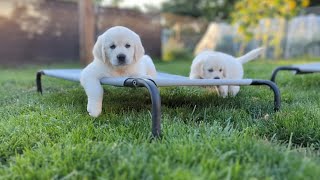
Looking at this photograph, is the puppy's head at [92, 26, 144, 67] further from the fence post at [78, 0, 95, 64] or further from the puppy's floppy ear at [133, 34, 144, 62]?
the fence post at [78, 0, 95, 64]

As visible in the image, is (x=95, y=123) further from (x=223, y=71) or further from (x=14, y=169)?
(x=223, y=71)

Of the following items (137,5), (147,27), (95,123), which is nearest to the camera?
(95,123)

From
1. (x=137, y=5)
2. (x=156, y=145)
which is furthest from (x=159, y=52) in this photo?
(x=156, y=145)

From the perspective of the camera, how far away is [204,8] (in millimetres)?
21359

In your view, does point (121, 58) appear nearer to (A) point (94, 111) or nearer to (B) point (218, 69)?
(A) point (94, 111)

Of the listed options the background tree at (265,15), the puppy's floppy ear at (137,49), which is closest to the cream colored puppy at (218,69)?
the puppy's floppy ear at (137,49)

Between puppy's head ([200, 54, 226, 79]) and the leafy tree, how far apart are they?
1758 centimetres

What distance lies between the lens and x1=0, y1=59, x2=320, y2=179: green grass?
4.69 feet

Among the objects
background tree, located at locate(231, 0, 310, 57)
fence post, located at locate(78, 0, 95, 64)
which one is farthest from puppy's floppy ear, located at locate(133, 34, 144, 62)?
background tree, located at locate(231, 0, 310, 57)

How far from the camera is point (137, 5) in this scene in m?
19.5

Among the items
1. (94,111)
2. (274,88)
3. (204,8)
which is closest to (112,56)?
(94,111)

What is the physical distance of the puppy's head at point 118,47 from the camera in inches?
99.7

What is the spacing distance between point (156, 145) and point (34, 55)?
27.7ft

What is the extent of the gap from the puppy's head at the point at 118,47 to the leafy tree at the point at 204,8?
60.5ft
